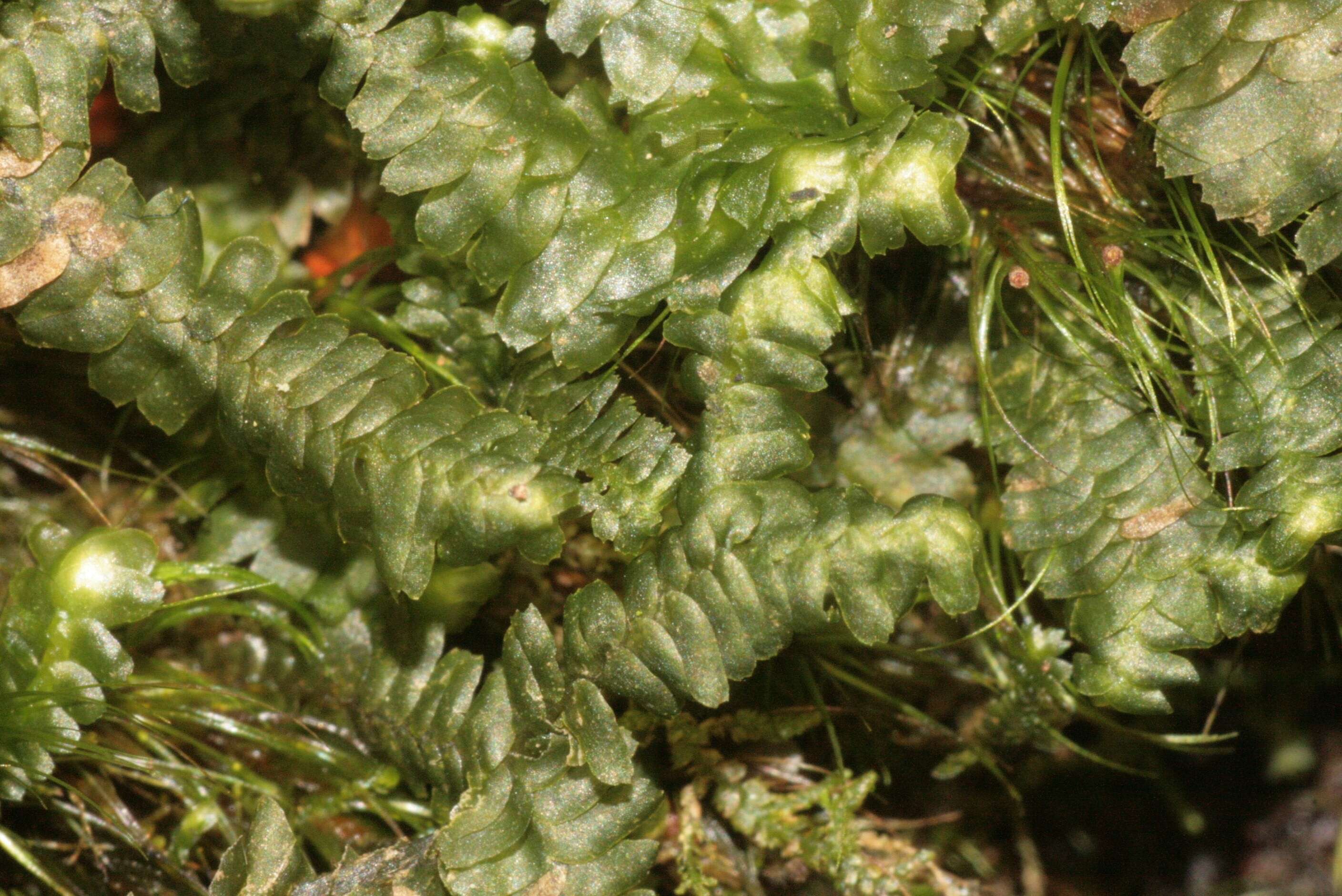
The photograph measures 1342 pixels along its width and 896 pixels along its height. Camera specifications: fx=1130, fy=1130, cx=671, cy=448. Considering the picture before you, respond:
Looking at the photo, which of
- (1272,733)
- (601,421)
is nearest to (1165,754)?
(1272,733)

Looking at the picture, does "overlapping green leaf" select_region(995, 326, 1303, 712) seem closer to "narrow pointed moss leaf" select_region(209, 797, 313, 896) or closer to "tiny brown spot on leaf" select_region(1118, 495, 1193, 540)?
"tiny brown spot on leaf" select_region(1118, 495, 1193, 540)

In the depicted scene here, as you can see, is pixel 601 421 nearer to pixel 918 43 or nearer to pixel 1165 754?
pixel 918 43

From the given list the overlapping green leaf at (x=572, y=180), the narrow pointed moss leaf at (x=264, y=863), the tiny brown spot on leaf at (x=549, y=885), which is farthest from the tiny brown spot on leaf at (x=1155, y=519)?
the narrow pointed moss leaf at (x=264, y=863)

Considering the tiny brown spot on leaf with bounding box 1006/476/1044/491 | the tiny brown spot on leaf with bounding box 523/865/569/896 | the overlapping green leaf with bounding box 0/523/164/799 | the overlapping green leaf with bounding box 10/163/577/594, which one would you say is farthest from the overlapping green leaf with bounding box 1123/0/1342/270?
the overlapping green leaf with bounding box 0/523/164/799

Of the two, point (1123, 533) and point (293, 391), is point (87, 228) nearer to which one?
point (293, 391)

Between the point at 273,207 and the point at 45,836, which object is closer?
the point at 45,836

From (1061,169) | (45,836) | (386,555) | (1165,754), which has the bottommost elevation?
(1165,754)
